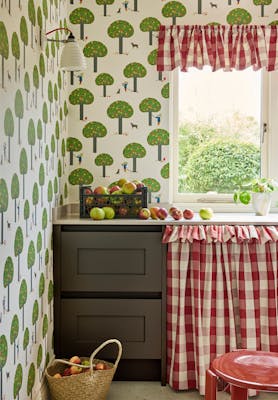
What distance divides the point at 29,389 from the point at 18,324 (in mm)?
434

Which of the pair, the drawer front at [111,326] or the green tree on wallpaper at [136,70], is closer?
the drawer front at [111,326]

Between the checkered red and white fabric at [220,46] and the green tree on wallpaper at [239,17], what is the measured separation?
0.05 m

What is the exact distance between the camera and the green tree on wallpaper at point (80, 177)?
3965 millimetres

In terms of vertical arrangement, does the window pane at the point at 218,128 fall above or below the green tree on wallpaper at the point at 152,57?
below

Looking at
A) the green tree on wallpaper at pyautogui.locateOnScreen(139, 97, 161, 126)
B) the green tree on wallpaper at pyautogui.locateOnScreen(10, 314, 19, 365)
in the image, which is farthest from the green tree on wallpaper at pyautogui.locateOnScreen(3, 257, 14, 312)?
the green tree on wallpaper at pyautogui.locateOnScreen(139, 97, 161, 126)

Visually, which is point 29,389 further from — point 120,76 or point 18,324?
point 120,76

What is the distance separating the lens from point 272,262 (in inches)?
132

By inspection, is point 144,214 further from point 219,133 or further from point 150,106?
point 219,133

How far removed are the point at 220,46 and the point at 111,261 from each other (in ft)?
5.23

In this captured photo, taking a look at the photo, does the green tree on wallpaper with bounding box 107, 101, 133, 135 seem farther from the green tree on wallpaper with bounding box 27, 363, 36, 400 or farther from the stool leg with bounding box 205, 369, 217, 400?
the stool leg with bounding box 205, 369, 217, 400

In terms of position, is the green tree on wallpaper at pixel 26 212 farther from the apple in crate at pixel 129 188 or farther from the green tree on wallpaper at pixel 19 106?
the apple in crate at pixel 129 188

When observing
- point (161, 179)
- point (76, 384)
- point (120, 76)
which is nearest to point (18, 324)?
point (76, 384)

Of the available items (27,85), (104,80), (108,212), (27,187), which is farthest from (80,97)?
(27,187)

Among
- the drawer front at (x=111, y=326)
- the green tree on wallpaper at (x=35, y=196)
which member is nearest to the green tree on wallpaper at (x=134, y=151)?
the drawer front at (x=111, y=326)
